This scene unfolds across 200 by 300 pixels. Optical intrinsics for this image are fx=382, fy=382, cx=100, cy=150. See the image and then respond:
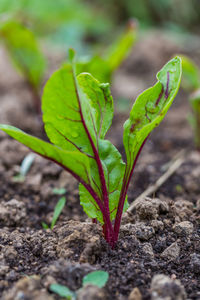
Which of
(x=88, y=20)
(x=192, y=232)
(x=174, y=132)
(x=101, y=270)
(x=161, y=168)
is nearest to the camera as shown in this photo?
(x=101, y=270)

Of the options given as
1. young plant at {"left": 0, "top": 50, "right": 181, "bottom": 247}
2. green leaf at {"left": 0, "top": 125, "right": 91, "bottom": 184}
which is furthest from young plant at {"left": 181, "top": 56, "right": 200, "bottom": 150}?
green leaf at {"left": 0, "top": 125, "right": 91, "bottom": 184}

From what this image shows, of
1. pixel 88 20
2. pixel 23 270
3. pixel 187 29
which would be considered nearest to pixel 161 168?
pixel 23 270

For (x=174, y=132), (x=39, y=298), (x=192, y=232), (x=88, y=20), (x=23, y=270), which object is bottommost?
(x=39, y=298)

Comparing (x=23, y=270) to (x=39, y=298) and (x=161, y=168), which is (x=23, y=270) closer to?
(x=39, y=298)

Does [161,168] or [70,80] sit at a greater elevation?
[161,168]

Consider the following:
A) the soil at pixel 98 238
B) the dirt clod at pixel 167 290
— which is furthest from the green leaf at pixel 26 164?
the dirt clod at pixel 167 290

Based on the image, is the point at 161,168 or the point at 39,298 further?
the point at 161,168

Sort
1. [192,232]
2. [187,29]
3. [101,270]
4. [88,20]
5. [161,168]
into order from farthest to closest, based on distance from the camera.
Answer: [187,29] < [88,20] < [161,168] < [192,232] < [101,270]

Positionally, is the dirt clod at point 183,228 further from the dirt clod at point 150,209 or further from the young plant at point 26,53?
the young plant at point 26,53
